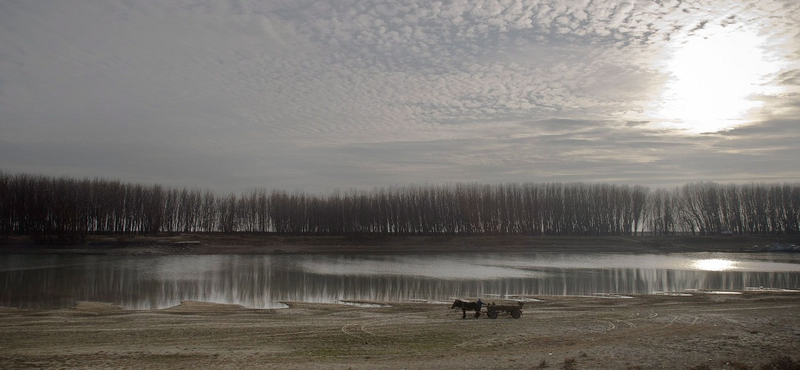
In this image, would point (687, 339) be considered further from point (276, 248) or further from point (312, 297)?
point (276, 248)

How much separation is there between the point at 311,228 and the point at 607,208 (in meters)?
56.4

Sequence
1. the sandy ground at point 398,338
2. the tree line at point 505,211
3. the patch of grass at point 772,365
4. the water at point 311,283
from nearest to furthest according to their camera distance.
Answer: the patch of grass at point 772,365, the sandy ground at point 398,338, the water at point 311,283, the tree line at point 505,211

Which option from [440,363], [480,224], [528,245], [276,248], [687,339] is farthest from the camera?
[480,224]

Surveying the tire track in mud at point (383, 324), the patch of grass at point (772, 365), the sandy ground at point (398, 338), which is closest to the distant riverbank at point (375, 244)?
the sandy ground at point (398, 338)

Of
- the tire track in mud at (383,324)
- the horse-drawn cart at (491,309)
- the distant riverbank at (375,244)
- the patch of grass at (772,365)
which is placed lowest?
the distant riverbank at (375,244)

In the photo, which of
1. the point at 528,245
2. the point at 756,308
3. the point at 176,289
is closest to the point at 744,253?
the point at 528,245

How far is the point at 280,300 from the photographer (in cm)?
2472

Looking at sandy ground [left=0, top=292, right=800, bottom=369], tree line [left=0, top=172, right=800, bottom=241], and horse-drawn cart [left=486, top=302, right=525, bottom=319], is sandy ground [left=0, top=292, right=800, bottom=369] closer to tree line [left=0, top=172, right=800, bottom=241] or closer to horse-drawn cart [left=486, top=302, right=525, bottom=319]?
horse-drawn cart [left=486, top=302, right=525, bottom=319]

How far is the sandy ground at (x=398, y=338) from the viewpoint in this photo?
1113 centimetres

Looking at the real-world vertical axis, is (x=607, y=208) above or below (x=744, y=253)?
above

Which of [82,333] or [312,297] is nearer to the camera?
[82,333]

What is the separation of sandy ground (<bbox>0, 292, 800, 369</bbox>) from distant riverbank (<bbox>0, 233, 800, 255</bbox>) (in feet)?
157

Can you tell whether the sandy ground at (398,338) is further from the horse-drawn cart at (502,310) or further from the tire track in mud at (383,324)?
the horse-drawn cart at (502,310)

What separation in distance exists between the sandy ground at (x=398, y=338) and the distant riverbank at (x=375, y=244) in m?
47.9
